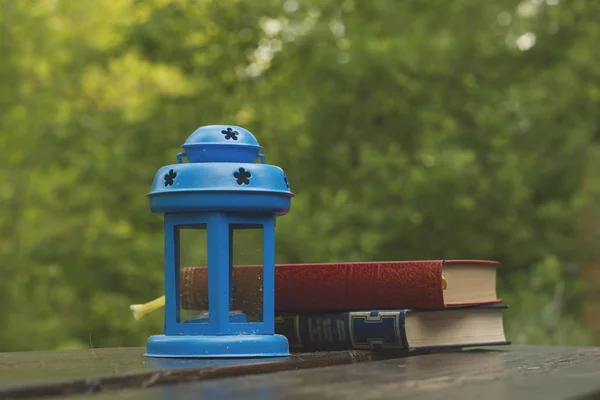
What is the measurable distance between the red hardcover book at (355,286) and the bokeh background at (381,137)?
103 inches

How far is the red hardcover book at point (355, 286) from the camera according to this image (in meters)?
1.72

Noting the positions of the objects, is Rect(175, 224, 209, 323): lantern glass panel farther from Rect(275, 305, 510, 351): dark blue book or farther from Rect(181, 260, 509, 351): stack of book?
Rect(275, 305, 510, 351): dark blue book

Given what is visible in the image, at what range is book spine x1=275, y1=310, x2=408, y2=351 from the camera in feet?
5.90

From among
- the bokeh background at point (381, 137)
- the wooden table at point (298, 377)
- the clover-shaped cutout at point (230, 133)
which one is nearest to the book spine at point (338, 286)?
the wooden table at point (298, 377)

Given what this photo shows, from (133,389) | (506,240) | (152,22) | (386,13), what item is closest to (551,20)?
(386,13)

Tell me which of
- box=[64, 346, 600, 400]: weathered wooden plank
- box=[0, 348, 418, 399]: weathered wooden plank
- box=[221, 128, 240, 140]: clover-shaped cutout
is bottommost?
box=[64, 346, 600, 400]: weathered wooden plank

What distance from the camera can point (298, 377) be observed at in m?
1.33

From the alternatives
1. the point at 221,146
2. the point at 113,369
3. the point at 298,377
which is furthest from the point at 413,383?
the point at 221,146

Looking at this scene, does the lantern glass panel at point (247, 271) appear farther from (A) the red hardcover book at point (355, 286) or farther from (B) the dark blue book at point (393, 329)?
(B) the dark blue book at point (393, 329)

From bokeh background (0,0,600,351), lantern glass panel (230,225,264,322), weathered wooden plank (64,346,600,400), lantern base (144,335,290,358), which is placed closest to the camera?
weathered wooden plank (64,346,600,400)

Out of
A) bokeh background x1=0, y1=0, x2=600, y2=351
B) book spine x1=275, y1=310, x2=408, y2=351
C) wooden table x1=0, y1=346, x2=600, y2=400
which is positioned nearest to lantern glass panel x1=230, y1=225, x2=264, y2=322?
wooden table x1=0, y1=346, x2=600, y2=400

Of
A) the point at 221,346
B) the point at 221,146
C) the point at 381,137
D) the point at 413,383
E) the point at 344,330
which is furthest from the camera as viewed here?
the point at 381,137

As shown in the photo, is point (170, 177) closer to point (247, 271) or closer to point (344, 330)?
point (247, 271)

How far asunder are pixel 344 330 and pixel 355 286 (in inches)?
3.4
